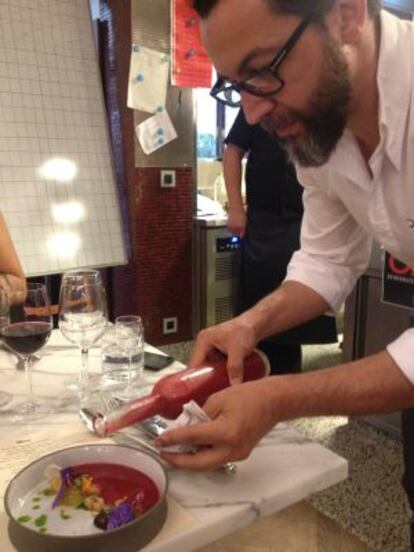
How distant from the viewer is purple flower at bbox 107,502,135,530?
50cm

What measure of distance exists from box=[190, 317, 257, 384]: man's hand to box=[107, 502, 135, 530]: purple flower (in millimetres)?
229

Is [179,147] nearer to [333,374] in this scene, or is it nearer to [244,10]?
[244,10]

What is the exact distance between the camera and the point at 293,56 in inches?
29.7

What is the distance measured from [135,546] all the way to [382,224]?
63 centimetres

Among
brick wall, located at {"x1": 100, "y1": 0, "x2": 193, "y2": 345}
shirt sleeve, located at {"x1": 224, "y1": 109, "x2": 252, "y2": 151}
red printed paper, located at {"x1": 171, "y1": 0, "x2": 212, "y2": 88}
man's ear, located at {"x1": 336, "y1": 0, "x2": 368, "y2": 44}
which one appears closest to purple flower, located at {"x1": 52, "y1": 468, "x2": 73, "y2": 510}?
man's ear, located at {"x1": 336, "y1": 0, "x2": 368, "y2": 44}

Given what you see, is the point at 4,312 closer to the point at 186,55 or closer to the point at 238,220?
the point at 238,220

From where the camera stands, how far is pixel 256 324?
0.85 metres

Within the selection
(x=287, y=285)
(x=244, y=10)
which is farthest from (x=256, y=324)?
(x=244, y=10)

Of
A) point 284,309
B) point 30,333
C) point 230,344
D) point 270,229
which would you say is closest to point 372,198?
point 284,309

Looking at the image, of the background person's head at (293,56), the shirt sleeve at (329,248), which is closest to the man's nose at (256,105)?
the background person's head at (293,56)

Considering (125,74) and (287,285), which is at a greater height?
(125,74)

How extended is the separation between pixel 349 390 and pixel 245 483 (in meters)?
0.17

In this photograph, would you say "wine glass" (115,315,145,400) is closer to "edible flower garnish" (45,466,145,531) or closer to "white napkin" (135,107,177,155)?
"edible flower garnish" (45,466,145,531)

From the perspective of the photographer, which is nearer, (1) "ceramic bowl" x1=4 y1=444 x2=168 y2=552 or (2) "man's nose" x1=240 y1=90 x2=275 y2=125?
(1) "ceramic bowl" x1=4 y1=444 x2=168 y2=552
